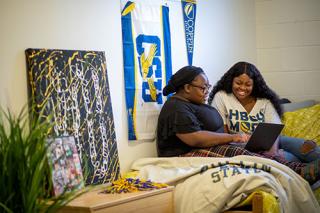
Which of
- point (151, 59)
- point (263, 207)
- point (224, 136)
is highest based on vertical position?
point (151, 59)

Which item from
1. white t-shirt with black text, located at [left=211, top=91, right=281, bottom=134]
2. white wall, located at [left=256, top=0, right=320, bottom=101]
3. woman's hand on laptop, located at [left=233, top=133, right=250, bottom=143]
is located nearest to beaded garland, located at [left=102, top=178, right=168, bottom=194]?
woman's hand on laptop, located at [left=233, top=133, right=250, bottom=143]

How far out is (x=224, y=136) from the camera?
392 cm

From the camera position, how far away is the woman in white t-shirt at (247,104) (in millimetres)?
4309

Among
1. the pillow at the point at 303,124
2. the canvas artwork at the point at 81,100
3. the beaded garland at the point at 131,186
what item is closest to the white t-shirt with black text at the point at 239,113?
the pillow at the point at 303,124

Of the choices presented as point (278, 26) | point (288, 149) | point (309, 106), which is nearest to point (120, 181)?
point (288, 149)

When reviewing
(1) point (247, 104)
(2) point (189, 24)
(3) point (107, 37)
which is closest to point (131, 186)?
(3) point (107, 37)

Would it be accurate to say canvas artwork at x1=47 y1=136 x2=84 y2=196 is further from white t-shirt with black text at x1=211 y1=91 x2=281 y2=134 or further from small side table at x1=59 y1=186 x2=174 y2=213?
white t-shirt with black text at x1=211 y1=91 x2=281 y2=134

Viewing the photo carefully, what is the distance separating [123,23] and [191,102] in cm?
71

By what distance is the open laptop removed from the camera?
3.91 meters

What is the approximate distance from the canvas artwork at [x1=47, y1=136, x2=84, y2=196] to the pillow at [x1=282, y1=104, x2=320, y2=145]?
1984 millimetres

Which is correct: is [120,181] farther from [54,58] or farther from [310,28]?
[310,28]

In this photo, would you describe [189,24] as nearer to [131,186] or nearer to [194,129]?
[194,129]

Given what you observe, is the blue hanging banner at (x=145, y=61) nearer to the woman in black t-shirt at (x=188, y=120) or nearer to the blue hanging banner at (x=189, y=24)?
the woman in black t-shirt at (x=188, y=120)

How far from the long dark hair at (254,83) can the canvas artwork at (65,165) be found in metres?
1.56
